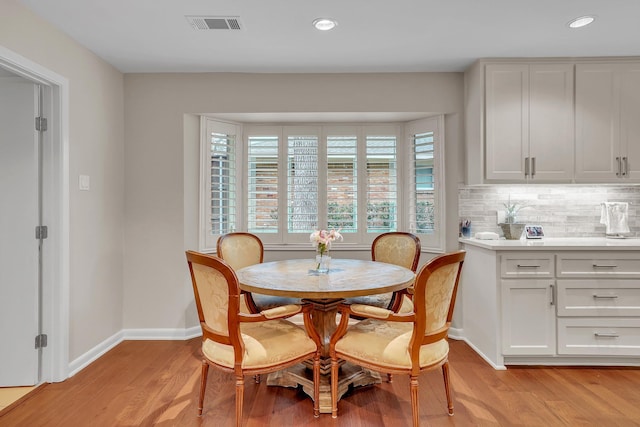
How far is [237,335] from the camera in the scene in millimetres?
1902

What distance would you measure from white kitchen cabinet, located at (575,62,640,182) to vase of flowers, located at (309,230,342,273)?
241 cm

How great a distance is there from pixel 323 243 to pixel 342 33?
1.59 m

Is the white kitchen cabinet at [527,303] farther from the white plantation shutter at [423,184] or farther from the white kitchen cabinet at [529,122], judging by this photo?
the white plantation shutter at [423,184]

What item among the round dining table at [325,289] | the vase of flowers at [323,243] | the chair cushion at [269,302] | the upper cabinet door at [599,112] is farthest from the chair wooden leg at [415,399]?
the upper cabinet door at [599,112]

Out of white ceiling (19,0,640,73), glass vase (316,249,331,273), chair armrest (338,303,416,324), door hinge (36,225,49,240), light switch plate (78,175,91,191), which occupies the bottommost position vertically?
chair armrest (338,303,416,324)

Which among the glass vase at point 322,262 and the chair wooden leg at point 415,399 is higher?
the glass vase at point 322,262

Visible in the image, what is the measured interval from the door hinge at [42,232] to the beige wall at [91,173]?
0.17m

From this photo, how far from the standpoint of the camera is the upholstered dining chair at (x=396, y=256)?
2.79 meters

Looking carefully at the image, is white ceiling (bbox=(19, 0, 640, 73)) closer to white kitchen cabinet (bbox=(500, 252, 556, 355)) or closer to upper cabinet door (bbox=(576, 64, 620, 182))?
upper cabinet door (bbox=(576, 64, 620, 182))

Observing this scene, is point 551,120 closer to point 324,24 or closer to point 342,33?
point 342,33

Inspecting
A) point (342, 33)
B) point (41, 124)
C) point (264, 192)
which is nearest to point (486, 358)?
point (264, 192)

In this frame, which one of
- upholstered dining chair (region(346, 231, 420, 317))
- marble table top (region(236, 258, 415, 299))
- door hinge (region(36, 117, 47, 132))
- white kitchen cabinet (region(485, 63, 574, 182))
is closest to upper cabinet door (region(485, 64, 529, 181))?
white kitchen cabinet (region(485, 63, 574, 182))

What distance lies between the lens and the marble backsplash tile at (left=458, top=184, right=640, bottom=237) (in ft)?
11.5

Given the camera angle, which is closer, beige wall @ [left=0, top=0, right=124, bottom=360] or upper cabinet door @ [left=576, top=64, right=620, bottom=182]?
beige wall @ [left=0, top=0, right=124, bottom=360]
